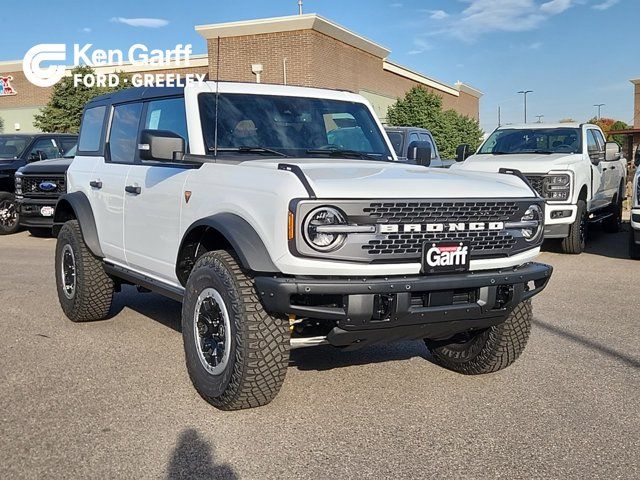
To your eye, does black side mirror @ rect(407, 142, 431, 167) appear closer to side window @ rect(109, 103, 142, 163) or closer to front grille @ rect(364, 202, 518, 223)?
front grille @ rect(364, 202, 518, 223)

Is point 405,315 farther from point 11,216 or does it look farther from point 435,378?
point 11,216

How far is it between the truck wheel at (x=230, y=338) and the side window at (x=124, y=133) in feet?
6.00

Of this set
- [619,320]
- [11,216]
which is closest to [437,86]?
[11,216]

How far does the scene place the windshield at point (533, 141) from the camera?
37.4 ft

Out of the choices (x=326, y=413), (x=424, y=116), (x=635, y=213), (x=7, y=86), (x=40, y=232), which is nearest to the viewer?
(x=326, y=413)

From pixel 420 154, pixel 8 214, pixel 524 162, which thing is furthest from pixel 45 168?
pixel 420 154

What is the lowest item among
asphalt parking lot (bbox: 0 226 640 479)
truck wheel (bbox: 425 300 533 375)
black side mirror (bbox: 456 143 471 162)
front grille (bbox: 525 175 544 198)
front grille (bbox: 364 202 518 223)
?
asphalt parking lot (bbox: 0 226 640 479)

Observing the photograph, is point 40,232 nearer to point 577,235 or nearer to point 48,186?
point 48,186

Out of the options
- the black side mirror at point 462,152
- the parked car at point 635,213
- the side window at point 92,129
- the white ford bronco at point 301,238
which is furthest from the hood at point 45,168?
the parked car at point 635,213

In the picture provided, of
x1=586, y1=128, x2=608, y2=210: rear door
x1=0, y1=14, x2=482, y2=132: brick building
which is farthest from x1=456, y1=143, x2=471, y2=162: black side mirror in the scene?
x1=0, y1=14, x2=482, y2=132: brick building

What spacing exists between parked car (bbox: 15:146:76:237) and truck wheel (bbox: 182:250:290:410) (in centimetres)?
947

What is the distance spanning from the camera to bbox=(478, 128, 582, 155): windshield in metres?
11.4

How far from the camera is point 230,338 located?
→ 4.00 m

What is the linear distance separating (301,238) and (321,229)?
0.11 meters
